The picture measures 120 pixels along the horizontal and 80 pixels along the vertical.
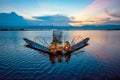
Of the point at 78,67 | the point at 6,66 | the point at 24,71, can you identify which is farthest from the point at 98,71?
Answer: the point at 6,66

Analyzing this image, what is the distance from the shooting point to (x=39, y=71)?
16.2 meters

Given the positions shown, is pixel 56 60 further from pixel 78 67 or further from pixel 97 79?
pixel 97 79

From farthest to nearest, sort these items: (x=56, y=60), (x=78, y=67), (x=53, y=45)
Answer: (x=53, y=45) < (x=56, y=60) < (x=78, y=67)

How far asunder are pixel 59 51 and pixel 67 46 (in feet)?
5.41

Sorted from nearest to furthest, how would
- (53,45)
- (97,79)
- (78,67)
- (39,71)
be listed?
1. (97,79)
2. (39,71)
3. (78,67)
4. (53,45)

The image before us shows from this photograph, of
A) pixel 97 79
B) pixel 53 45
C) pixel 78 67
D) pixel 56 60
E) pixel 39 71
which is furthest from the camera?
pixel 53 45

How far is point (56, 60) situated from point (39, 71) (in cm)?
501

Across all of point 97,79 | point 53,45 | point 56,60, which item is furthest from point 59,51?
point 97,79

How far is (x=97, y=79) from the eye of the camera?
14.2 metres

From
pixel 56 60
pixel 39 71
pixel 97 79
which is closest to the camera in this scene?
pixel 97 79

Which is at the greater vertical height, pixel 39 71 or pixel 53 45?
pixel 53 45

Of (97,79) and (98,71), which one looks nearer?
(97,79)

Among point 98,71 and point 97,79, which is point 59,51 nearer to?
point 98,71

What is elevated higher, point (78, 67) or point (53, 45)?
point (53, 45)
